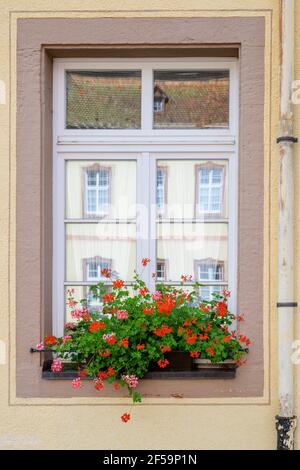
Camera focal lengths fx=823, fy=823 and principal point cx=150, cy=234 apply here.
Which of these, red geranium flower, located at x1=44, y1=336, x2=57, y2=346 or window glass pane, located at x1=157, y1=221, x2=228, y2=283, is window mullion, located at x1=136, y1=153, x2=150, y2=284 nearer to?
window glass pane, located at x1=157, y1=221, x2=228, y2=283

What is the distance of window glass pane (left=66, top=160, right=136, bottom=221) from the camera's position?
5367mm

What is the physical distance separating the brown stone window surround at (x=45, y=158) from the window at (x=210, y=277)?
0.87 feet

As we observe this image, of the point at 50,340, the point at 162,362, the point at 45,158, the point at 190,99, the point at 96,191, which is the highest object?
the point at 190,99

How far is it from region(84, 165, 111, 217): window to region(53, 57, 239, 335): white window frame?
0.10 meters

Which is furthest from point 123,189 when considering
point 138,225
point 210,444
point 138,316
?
point 210,444

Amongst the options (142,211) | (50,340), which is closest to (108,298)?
(50,340)

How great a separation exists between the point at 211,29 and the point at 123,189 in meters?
1.16

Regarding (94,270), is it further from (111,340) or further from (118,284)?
(111,340)

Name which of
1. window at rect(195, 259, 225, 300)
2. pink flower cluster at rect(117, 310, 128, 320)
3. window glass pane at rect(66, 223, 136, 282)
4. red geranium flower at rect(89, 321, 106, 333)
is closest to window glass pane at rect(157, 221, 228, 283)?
window at rect(195, 259, 225, 300)

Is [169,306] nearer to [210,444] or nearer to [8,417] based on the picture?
[210,444]

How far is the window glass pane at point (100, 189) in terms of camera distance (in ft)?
17.6

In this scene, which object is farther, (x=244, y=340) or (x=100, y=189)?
(x=100, y=189)

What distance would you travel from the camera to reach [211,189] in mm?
5352

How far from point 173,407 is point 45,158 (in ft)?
5.71
